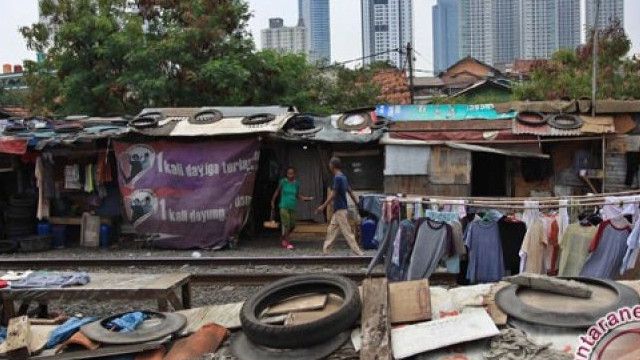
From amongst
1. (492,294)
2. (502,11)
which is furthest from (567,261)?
(502,11)

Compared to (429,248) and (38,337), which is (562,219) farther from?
(38,337)

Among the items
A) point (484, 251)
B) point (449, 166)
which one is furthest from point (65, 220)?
point (484, 251)

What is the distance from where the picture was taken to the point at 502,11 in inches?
2931

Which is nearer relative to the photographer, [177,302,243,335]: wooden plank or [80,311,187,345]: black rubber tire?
[80,311,187,345]: black rubber tire

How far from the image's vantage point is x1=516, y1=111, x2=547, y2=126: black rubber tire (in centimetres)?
1448

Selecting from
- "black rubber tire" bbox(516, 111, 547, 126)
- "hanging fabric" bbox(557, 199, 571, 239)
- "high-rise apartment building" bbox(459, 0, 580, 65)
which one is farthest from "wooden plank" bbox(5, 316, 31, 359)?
"high-rise apartment building" bbox(459, 0, 580, 65)

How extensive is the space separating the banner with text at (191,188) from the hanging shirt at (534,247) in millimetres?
7670

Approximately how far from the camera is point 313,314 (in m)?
5.46

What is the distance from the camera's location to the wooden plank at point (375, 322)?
475 cm

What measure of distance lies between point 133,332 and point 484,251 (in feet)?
14.2

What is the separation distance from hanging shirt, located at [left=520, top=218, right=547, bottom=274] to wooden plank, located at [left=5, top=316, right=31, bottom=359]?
543cm

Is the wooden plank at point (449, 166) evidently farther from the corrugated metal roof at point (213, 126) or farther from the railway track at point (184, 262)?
the railway track at point (184, 262)

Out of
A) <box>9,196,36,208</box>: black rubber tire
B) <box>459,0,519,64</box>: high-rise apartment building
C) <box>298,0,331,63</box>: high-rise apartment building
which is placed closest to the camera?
<box>9,196,36,208</box>: black rubber tire

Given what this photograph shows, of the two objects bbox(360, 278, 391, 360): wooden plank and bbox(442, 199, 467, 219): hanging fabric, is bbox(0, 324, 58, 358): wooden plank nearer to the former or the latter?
bbox(360, 278, 391, 360): wooden plank
